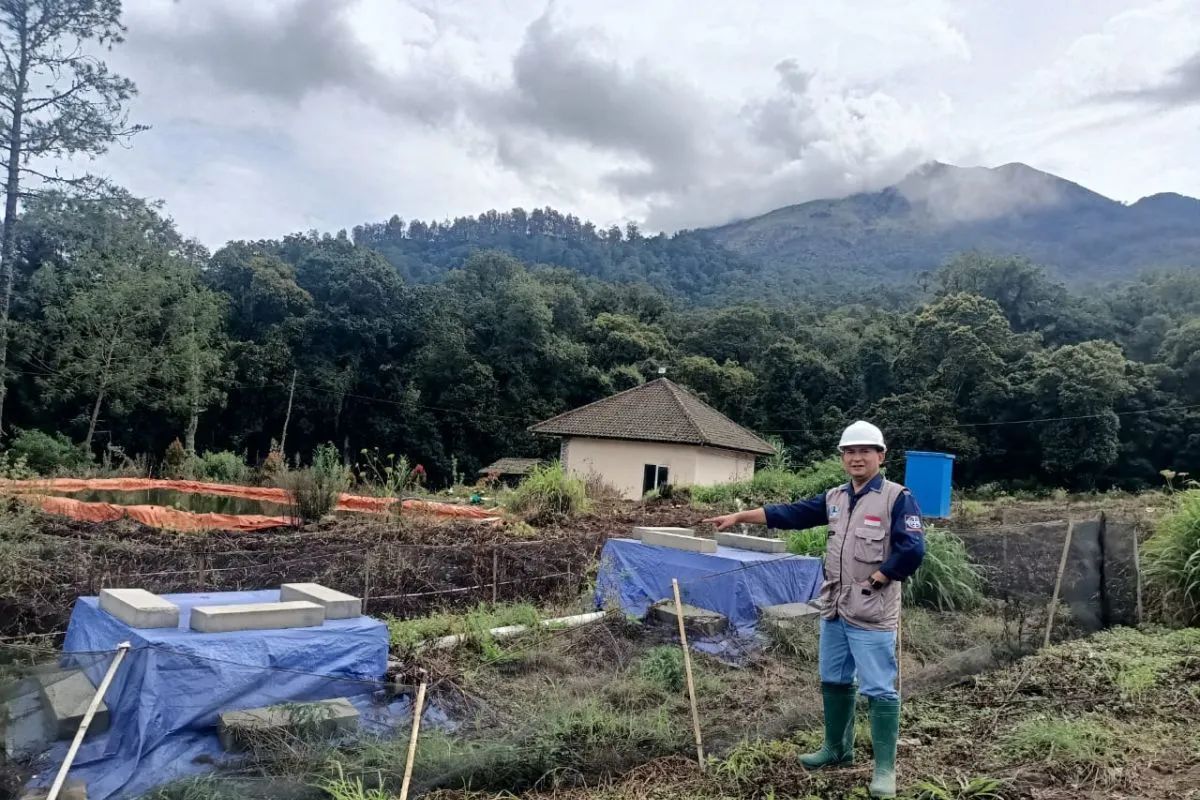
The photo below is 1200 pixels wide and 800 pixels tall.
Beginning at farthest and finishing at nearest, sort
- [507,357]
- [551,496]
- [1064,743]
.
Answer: [507,357], [551,496], [1064,743]

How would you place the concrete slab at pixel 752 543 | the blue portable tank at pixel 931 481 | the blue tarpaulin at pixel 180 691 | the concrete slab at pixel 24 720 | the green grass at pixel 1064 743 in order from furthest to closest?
the blue portable tank at pixel 931 481 → the concrete slab at pixel 752 543 → the green grass at pixel 1064 743 → the blue tarpaulin at pixel 180 691 → the concrete slab at pixel 24 720

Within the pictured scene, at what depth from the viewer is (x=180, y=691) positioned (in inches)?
140

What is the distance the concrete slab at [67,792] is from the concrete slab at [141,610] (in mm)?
1131

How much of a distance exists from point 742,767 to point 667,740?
381 mm

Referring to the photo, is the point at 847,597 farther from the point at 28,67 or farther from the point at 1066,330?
the point at 1066,330

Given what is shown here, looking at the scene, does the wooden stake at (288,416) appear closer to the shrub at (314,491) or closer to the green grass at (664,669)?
the shrub at (314,491)

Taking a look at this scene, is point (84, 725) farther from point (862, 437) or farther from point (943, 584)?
point (943, 584)

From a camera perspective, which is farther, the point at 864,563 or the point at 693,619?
the point at 693,619

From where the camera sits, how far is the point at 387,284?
40969 millimetres

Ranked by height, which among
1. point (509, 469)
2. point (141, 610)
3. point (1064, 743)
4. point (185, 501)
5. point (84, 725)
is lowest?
point (509, 469)

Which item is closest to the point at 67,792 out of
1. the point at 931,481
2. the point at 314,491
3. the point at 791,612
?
the point at 791,612

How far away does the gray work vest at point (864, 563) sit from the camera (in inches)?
140

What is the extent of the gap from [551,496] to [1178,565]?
889cm

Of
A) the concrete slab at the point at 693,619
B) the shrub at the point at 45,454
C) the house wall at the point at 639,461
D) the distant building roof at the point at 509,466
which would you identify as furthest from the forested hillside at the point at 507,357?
the concrete slab at the point at 693,619
